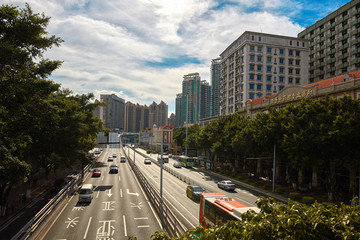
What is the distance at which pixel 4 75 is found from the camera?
49.7ft

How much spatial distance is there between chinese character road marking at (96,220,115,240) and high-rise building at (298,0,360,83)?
7602 centimetres

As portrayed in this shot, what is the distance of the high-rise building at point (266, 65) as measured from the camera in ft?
248

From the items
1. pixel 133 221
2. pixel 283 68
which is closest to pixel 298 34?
pixel 283 68

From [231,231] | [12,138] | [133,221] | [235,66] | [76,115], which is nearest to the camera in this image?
[231,231]

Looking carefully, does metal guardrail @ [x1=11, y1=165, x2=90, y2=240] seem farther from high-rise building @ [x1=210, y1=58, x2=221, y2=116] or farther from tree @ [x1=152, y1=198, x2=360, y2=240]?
high-rise building @ [x1=210, y1=58, x2=221, y2=116]

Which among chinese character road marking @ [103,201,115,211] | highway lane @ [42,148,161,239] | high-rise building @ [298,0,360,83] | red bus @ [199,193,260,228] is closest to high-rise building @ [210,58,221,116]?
high-rise building @ [298,0,360,83]

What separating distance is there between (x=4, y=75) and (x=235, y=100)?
71.3m

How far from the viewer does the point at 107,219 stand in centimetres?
2178

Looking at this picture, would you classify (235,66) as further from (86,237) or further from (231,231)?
(231,231)

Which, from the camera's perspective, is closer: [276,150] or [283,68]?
[276,150]

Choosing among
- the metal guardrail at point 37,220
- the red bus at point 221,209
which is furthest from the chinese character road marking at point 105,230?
the red bus at point 221,209

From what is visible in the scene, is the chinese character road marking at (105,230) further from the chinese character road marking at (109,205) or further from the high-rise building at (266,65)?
the high-rise building at (266,65)

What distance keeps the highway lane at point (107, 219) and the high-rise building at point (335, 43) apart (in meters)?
71.8

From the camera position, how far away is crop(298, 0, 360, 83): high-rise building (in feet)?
219
